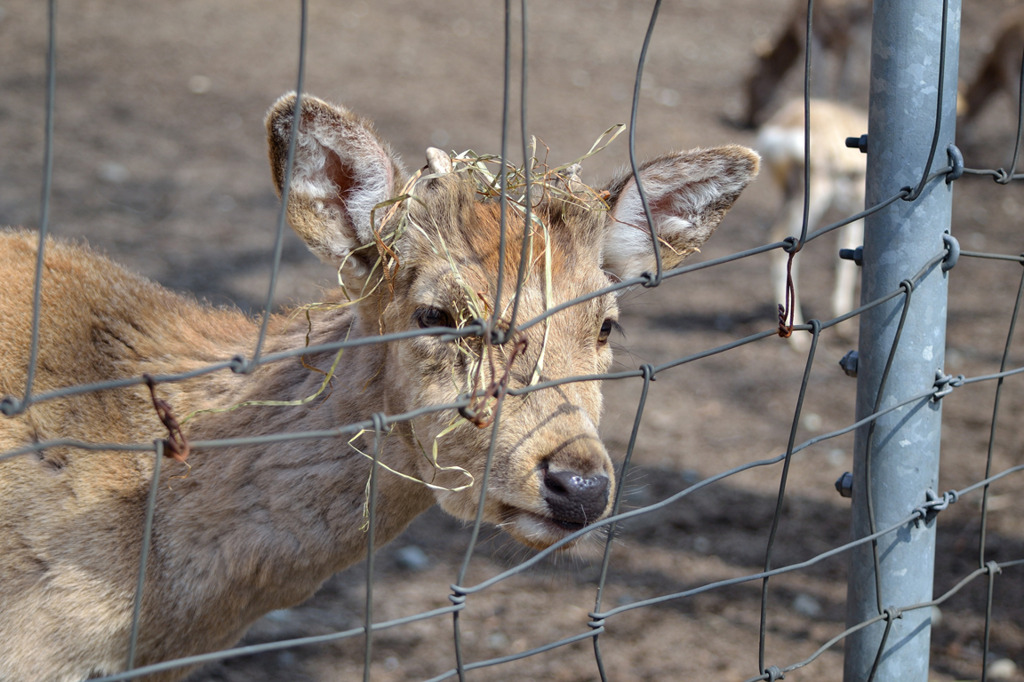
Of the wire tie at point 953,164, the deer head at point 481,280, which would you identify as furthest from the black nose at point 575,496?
the wire tie at point 953,164

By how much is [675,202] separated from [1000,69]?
1145 centimetres

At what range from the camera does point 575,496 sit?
2043 mm

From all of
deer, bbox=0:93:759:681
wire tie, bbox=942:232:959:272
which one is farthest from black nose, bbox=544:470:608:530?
wire tie, bbox=942:232:959:272

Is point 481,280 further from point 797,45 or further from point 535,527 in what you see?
point 797,45

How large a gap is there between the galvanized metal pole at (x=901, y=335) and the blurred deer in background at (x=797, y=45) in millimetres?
10601

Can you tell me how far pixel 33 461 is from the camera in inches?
96.5

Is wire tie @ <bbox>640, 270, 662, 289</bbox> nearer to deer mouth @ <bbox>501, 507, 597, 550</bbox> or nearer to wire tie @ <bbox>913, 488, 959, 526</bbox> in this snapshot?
deer mouth @ <bbox>501, 507, 597, 550</bbox>

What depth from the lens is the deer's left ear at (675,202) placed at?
102 inches

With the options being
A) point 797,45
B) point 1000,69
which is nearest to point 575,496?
point 797,45

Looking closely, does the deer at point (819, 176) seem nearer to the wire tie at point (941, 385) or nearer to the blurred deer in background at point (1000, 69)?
the wire tie at point (941, 385)

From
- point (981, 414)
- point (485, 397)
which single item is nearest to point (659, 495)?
point (981, 414)

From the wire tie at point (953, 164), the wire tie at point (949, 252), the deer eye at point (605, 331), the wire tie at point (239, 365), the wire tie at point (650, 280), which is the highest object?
the wire tie at point (953, 164)

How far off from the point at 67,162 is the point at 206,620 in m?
7.06

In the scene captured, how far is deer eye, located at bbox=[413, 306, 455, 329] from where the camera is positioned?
7.76ft
